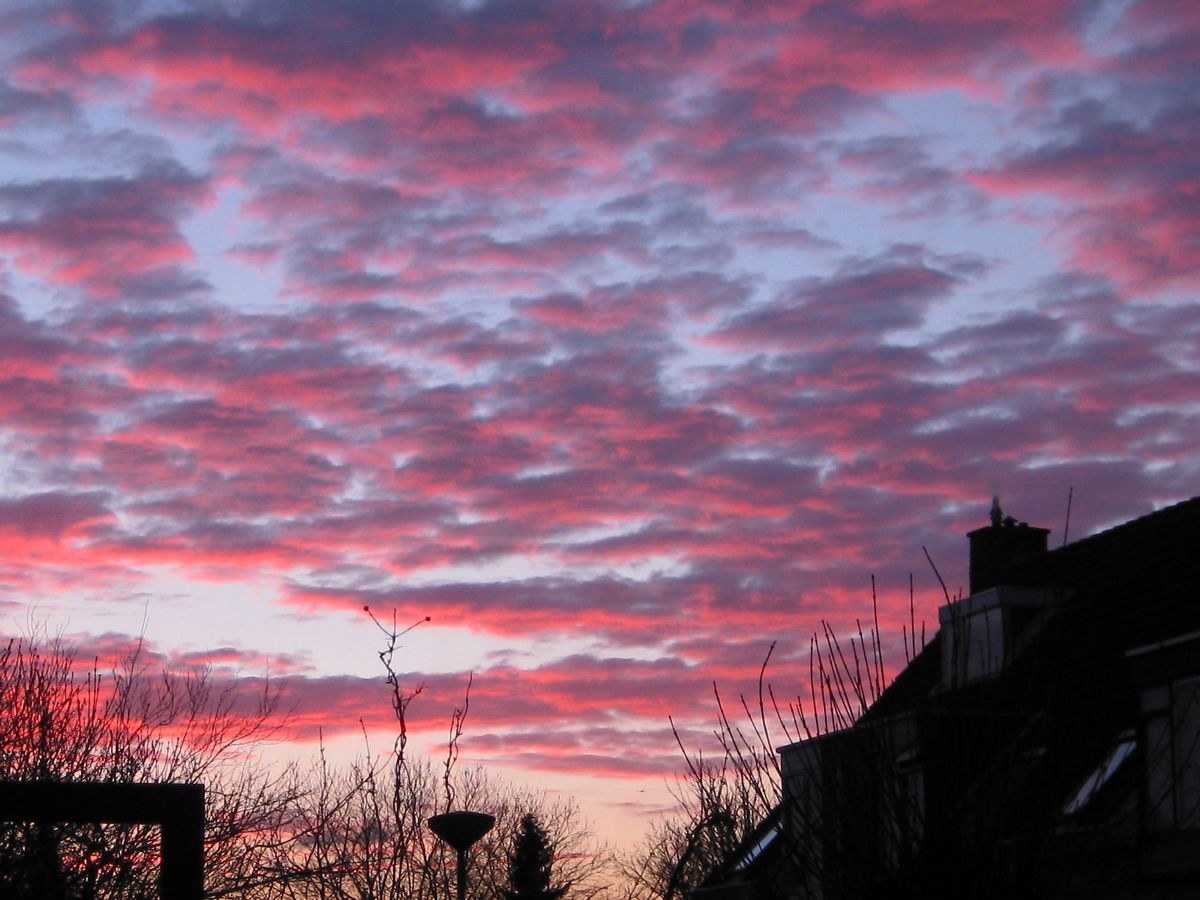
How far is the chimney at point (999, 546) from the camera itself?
90.3 ft

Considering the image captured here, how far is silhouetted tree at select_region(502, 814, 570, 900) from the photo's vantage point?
54.5m

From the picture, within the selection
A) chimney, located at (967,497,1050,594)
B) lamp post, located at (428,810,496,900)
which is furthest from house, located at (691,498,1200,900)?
chimney, located at (967,497,1050,594)

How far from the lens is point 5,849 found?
53.9ft

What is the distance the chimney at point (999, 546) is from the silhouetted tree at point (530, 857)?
30.2 m

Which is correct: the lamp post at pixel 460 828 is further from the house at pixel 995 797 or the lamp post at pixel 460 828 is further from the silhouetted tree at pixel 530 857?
the silhouetted tree at pixel 530 857

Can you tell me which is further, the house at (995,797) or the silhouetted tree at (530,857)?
the silhouetted tree at (530,857)

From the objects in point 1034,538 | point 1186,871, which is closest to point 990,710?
point 1186,871

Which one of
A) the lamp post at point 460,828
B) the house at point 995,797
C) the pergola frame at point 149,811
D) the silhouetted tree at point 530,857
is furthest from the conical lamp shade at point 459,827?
the silhouetted tree at point 530,857

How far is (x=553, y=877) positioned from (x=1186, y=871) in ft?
151

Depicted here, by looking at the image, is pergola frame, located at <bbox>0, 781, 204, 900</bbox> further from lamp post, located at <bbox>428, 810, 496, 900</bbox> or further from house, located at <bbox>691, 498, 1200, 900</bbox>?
lamp post, located at <bbox>428, 810, 496, 900</bbox>

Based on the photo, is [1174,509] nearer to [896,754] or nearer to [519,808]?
[896,754]

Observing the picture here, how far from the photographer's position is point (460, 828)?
64.0ft

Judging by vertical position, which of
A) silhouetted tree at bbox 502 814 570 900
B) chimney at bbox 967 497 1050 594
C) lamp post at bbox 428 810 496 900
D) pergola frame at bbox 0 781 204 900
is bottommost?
silhouetted tree at bbox 502 814 570 900

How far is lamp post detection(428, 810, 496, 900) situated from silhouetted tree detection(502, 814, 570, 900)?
3520 centimetres
